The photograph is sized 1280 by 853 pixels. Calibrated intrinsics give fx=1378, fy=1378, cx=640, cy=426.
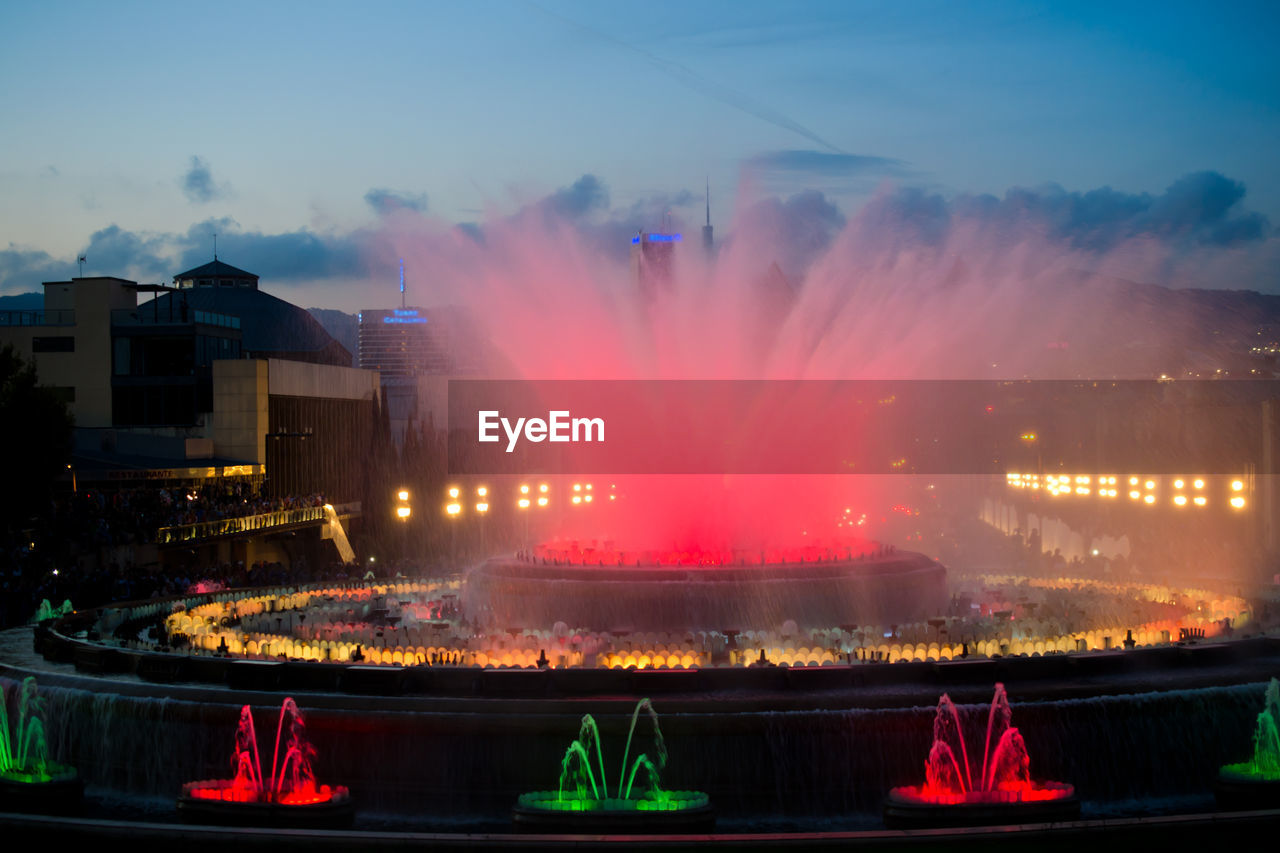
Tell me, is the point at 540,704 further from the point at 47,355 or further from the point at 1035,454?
the point at 1035,454

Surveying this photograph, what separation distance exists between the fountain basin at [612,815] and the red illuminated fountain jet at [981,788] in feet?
10.5

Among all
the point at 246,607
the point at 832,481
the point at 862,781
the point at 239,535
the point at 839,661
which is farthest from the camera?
the point at 832,481

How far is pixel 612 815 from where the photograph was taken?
20984 millimetres

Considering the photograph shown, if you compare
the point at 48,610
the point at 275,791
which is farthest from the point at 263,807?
the point at 48,610

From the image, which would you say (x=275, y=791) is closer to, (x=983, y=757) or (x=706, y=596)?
(x=983, y=757)

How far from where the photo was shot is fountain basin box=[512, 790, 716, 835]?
68.6 feet

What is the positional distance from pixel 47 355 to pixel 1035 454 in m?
65.0

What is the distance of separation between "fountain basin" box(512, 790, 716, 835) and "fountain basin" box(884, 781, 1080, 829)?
3.05 m

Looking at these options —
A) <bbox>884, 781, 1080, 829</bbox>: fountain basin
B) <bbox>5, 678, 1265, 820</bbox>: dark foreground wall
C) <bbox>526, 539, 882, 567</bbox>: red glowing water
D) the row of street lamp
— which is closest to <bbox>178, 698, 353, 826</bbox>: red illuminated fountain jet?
<bbox>5, 678, 1265, 820</bbox>: dark foreground wall

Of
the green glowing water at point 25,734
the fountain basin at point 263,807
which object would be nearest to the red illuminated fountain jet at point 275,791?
the fountain basin at point 263,807

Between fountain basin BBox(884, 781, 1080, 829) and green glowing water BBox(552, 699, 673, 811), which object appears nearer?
fountain basin BBox(884, 781, 1080, 829)

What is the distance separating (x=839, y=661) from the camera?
28812 millimetres

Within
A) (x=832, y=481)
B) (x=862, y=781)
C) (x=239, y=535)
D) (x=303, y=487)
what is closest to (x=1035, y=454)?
(x=832, y=481)

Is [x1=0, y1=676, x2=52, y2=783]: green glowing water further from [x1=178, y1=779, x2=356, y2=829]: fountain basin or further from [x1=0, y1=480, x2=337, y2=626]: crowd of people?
[x1=0, y1=480, x2=337, y2=626]: crowd of people
